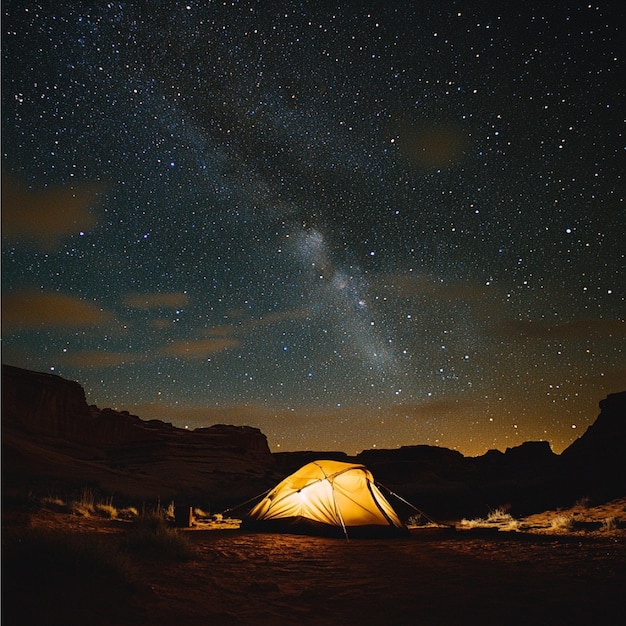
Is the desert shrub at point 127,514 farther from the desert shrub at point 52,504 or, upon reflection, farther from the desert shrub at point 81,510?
the desert shrub at point 52,504

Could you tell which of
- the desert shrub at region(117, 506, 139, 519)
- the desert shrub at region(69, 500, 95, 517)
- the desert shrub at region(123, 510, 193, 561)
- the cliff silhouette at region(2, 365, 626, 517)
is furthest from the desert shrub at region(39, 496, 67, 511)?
the desert shrub at region(123, 510, 193, 561)

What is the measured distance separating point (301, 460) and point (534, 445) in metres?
34.8

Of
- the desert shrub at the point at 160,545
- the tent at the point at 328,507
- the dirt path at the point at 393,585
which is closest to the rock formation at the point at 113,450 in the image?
the tent at the point at 328,507

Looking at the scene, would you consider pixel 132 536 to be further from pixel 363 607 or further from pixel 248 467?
pixel 248 467

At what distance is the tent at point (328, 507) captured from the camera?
36.8 feet

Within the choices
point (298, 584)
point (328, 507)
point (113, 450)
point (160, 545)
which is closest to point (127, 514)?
point (328, 507)

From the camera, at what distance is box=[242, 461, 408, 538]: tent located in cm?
1123

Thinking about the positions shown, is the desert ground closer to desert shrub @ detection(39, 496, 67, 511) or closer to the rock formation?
desert shrub @ detection(39, 496, 67, 511)

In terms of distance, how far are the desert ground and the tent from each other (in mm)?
2254

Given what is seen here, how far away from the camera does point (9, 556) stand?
5.15m

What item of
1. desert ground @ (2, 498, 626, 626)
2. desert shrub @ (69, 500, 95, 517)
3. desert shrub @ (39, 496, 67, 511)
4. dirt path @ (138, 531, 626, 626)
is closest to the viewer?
desert ground @ (2, 498, 626, 626)

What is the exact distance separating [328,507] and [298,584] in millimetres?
5499

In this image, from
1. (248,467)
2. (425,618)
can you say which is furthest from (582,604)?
(248,467)

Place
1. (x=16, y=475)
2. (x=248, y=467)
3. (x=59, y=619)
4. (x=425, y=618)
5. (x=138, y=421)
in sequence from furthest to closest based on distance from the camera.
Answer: (x=138, y=421)
(x=248, y=467)
(x=16, y=475)
(x=425, y=618)
(x=59, y=619)
